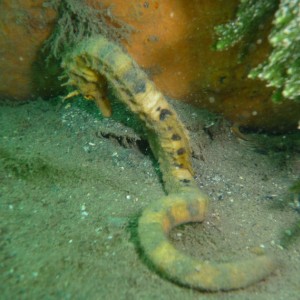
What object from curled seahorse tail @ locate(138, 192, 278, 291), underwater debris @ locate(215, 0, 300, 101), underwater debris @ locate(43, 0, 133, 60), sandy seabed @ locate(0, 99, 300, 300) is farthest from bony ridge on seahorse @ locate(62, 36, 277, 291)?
underwater debris @ locate(215, 0, 300, 101)

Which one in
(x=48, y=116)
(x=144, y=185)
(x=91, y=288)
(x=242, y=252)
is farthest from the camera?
(x=48, y=116)

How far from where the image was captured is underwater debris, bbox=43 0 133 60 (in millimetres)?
3160

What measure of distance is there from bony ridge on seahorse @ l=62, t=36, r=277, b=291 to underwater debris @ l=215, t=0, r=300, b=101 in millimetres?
918

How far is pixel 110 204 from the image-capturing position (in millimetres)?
2734

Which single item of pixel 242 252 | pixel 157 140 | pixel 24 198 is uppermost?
pixel 157 140

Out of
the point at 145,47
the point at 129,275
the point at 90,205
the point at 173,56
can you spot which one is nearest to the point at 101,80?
the point at 145,47

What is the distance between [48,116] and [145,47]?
161cm

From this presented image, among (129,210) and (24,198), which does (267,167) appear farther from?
(24,198)

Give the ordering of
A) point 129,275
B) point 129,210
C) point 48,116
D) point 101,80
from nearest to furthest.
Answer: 1. point 129,275
2. point 129,210
3. point 101,80
4. point 48,116

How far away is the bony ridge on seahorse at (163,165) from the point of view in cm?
201

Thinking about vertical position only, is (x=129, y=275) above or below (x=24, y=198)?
below

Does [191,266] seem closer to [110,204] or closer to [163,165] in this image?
[110,204]

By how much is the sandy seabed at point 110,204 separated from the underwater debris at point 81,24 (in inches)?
35.1

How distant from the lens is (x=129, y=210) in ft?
8.79
